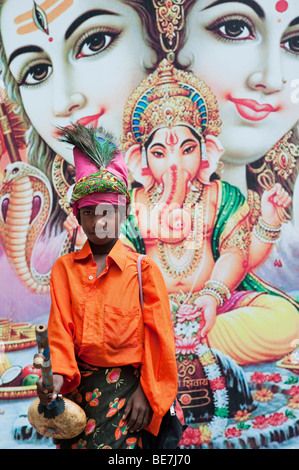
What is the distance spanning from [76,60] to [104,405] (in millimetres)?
2648

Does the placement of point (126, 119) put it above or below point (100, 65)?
below

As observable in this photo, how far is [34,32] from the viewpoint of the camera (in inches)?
182

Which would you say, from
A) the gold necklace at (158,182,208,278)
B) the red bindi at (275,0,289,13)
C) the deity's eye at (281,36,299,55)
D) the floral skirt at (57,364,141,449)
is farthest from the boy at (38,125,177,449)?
the red bindi at (275,0,289,13)

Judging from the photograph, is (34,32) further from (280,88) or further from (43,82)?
(280,88)

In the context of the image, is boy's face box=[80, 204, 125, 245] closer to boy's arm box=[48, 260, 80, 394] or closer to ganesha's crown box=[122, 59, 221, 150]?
boy's arm box=[48, 260, 80, 394]

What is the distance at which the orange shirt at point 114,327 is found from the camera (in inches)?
112

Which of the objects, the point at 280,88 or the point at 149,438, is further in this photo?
the point at 280,88

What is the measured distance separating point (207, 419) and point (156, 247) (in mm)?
1202

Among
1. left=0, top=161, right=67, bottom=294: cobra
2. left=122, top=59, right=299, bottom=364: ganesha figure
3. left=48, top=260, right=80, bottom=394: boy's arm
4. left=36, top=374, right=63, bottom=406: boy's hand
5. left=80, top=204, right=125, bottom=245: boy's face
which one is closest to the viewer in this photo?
left=36, top=374, right=63, bottom=406: boy's hand

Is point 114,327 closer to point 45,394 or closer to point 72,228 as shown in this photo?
point 45,394

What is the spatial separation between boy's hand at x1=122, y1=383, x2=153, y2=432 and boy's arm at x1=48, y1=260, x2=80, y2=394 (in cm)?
25

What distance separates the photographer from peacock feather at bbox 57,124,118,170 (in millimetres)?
3049

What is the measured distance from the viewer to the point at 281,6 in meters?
4.57

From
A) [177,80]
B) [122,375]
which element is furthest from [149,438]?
[177,80]
